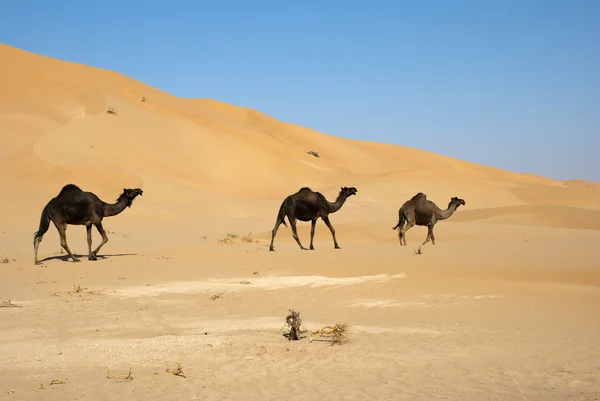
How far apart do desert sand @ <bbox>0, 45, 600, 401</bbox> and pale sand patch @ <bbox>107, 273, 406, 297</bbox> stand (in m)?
0.07

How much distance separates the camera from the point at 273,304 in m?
12.5

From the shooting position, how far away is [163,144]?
4794 cm

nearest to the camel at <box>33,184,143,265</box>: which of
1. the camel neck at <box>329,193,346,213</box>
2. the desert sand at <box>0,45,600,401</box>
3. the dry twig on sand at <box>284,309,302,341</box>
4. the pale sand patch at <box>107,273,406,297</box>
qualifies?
the desert sand at <box>0,45,600,401</box>

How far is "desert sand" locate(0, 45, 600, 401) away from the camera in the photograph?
7.39 metres

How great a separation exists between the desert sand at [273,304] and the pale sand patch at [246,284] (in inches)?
2.8

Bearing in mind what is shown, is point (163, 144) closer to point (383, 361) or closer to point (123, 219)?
point (123, 219)

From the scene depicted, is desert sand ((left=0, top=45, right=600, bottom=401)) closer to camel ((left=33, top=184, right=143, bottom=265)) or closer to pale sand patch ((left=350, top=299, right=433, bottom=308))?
pale sand patch ((left=350, top=299, right=433, bottom=308))

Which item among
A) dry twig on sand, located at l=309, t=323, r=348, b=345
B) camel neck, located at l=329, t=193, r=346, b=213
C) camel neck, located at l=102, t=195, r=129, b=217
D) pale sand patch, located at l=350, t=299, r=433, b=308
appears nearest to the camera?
dry twig on sand, located at l=309, t=323, r=348, b=345

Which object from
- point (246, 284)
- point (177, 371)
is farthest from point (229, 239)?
point (177, 371)

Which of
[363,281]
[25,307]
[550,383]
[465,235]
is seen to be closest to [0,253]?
[25,307]

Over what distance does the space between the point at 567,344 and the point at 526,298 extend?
10.7 ft

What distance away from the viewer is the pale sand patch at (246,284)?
14.1 meters

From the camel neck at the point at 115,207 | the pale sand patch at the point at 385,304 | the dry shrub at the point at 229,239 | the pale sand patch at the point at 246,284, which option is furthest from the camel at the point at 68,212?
the pale sand patch at the point at 385,304

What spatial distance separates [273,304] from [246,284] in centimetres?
241
